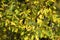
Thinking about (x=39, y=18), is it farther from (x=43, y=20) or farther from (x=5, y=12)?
(x=5, y=12)

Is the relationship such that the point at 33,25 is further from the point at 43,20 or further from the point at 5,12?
the point at 5,12

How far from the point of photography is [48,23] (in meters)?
2.03

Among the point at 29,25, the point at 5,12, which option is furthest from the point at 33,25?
the point at 5,12

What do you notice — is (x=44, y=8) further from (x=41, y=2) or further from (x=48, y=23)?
Result: (x=48, y=23)

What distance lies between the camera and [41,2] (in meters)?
1.88

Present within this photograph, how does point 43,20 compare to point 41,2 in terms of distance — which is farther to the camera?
point 43,20

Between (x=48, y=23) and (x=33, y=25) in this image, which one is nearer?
(x=33, y=25)

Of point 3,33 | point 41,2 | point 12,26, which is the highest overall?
point 41,2

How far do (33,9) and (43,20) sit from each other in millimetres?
196

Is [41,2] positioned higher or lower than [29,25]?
higher

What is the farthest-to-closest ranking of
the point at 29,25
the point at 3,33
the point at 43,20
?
the point at 3,33
the point at 43,20
the point at 29,25

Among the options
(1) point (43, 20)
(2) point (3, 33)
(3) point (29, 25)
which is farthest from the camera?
(2) point (3, 33)

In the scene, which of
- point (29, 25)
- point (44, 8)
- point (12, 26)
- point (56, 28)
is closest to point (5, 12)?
point (12, 26)

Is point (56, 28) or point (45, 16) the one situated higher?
point (45, 16)
